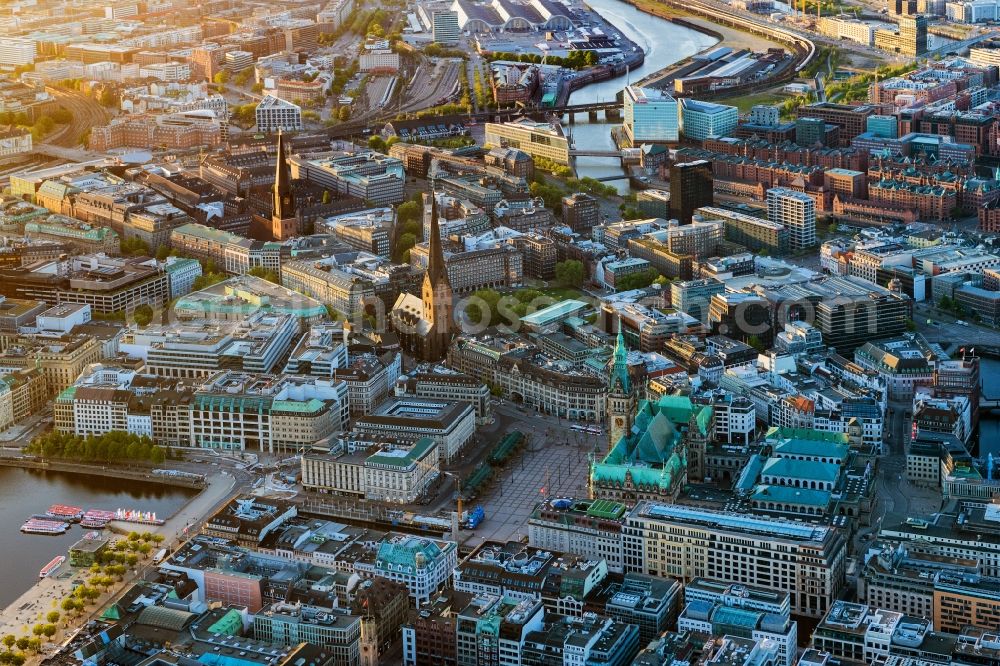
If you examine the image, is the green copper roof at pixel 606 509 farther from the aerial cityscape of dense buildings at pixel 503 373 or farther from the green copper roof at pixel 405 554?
the green copper roof at pixel 405 554

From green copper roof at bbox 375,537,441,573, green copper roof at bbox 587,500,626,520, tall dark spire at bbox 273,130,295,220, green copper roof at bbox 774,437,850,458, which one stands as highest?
tall dark spire at bbox 273,130,295,220

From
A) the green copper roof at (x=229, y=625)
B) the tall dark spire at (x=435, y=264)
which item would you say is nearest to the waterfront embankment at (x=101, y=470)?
the green copper roof at (x=229, y=625)

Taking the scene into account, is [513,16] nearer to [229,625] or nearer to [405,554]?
[405,554]

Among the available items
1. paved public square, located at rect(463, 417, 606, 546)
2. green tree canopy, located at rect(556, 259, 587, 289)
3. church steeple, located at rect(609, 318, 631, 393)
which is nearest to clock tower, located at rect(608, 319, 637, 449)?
church steeple, located at rect(609, 318, 631, 393)

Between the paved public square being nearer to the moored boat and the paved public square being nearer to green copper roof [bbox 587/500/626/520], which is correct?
green copper roof [bbox 587/500/626/520]

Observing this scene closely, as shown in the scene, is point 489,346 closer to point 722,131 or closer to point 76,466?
point 76,466

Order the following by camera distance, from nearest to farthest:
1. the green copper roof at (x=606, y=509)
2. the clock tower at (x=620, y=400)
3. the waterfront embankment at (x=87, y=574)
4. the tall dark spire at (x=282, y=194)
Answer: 1. the waterfront embankment at (x=87, y=574)
2. the green copper roof at (x=606, y=509)
3. the clock tower at (x=620, y=400)
4. the tall dark spire at (x=282, y=194)

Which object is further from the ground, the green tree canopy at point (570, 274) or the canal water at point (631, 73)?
the canal water at point (631, 73)

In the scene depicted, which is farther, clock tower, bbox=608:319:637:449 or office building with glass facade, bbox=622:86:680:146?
office building with glass facade, bbox=622:86:680:146
